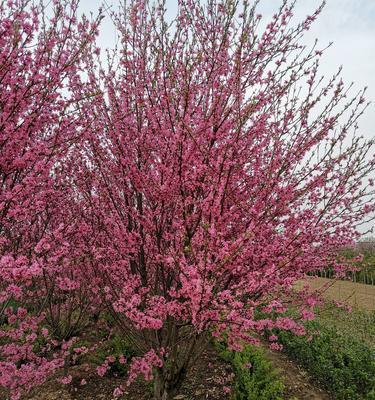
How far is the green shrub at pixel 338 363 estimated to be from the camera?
22.4ft

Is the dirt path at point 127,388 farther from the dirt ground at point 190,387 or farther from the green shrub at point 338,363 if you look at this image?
the green shrub at point 338,363

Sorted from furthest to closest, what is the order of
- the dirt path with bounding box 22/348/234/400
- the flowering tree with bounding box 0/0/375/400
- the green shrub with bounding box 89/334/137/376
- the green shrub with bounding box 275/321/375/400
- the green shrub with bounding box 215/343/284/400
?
the green shrub with bounding box 89/334/137/376 → the green shrub with bounding box 275/321/375/400 → the dirt path with bounding box 22/348/234/400 → the green shrub with bounding box 215/343/284/400 → the flowering tree with bounding box 0/0/375/400

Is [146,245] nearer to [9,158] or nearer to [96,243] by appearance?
[96,243]

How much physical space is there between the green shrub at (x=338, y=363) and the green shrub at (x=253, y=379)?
1.03 m

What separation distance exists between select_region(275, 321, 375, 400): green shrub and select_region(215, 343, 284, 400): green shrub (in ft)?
3.36

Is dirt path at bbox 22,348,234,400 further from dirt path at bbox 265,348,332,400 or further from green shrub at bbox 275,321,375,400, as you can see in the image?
green shrub at bbox 275,321,375,400

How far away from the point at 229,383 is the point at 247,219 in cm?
485

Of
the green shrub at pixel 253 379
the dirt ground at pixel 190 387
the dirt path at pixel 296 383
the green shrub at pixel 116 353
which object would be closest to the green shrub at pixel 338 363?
the dirt path at pixel 296 383

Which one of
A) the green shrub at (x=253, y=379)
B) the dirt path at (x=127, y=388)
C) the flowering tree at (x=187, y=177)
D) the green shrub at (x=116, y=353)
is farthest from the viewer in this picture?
the green shrub at (x=116, y=353)

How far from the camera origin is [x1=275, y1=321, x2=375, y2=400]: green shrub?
683cm

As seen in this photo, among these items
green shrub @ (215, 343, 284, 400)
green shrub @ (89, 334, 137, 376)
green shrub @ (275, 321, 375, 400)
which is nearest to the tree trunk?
green shrub @ (215, 343, 284, 400)

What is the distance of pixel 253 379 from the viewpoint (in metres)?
5.86

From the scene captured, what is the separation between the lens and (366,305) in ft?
59.2

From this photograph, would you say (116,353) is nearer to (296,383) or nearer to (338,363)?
(296,383)
